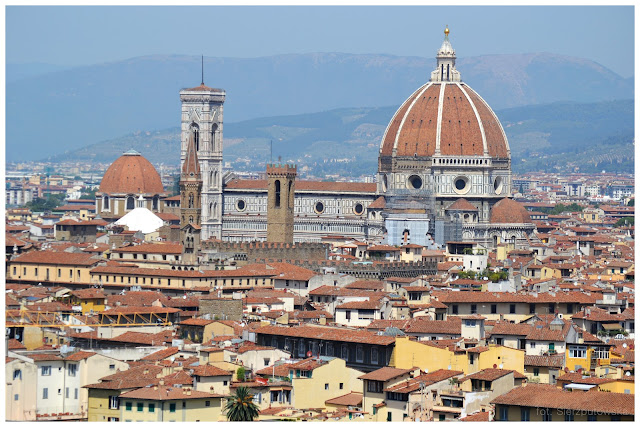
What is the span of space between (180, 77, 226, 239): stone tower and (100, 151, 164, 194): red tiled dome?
9.08 meters

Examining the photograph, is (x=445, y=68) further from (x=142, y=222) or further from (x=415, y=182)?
(x=142, y=222)

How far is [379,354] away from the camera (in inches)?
1871

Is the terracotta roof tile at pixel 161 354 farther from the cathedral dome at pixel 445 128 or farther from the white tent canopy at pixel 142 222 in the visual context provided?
the cathedral dome at pixel 445 128

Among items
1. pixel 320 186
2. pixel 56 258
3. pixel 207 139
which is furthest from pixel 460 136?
pixel 56 258

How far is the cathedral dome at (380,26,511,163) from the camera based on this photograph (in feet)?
434

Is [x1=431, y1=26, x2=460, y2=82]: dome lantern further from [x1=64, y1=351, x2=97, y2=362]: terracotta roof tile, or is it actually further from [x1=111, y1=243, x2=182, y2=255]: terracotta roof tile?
[x1=64, y1=351, x2=97, y2=362]: terracotta roof tile

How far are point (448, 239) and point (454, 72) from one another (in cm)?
2103

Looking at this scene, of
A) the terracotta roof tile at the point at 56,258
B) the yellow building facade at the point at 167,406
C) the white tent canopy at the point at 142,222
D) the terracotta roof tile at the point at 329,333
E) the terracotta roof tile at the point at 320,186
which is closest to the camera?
the yellow building facade at the point at 167,406

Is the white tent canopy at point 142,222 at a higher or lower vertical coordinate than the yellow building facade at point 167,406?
higher

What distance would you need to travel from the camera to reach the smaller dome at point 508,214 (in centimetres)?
12494

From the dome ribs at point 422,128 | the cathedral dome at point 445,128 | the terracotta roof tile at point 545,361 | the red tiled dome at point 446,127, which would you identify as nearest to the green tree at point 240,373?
the terracotta roof tile at point 545,361

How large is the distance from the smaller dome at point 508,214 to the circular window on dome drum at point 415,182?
7.64 metres

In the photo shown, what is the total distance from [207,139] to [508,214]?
81.3ft

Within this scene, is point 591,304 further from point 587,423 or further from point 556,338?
point 587,423
